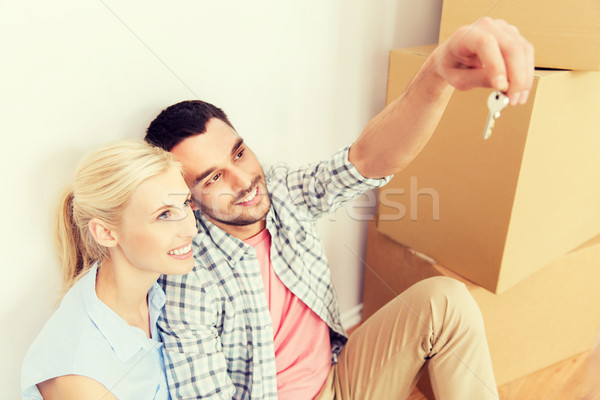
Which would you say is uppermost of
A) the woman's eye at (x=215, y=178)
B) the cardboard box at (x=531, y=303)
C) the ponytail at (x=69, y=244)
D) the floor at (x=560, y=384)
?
the woman's eye at (x=215, y=178)

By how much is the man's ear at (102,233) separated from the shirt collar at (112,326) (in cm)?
7

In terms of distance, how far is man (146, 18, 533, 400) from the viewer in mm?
826

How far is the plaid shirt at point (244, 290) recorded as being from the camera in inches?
32.9

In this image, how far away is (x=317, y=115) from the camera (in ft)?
3.81

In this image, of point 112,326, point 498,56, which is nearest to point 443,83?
point 498,56

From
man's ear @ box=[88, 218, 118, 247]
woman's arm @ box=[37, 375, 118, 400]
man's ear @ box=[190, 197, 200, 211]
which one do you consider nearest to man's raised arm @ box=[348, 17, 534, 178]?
man's ear @ box=[190, 197, 200, 211]

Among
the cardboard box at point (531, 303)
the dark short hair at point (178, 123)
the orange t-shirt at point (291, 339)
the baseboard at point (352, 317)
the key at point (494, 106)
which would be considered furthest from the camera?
the baseboard at point (352, 317)

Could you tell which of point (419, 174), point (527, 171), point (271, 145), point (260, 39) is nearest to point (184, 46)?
point (260, 39)

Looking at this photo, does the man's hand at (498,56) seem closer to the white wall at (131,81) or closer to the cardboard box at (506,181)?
the cardboard box at (506,181)

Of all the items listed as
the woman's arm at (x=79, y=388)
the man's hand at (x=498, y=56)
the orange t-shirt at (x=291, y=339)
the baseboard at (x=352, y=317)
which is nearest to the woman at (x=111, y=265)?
the woman's arm at (x=79, y=388)

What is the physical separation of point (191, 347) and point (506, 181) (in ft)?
2.24

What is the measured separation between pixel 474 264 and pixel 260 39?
0.69 m

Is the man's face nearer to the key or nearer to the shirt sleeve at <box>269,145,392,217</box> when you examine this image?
the shirt sleeve at <box>269,145,392,217</box>

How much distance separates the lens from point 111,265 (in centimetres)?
79
